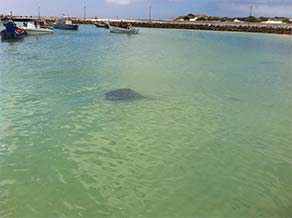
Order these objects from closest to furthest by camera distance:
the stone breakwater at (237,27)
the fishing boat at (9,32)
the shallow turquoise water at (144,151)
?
1. the shallow turquoise water at (144,151)
2. the fishing boat at (9,32)
3. the stone breakwater at (237,27)

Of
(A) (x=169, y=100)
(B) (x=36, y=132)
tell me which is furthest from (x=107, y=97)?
(B) (x=36, y=132)

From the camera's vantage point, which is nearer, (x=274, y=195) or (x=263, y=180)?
(x=274, y=195)

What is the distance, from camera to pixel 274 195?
611 centimetres

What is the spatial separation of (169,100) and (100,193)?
7.22 meters

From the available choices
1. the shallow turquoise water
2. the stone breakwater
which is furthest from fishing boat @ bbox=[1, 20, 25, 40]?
the stone breakwater

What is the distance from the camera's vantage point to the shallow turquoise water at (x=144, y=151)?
18.7 feet

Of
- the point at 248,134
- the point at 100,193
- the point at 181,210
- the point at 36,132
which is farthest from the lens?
the point at 248,134

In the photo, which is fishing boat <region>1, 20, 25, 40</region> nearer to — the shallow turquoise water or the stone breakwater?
the shallow turquoise water

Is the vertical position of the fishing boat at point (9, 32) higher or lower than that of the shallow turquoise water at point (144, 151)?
higher

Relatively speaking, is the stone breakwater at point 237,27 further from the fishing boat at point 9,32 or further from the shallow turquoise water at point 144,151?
the shallow turquoise water at point 144,151

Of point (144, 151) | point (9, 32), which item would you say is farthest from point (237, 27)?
point (144, 151)

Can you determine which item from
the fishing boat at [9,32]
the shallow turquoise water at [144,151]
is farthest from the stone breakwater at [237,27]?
the shallow turquoise water at [144,151]

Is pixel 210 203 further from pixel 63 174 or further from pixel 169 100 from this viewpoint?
pixel 169 100

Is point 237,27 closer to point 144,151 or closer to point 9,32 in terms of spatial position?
point 9,32
